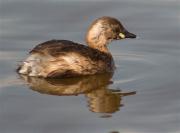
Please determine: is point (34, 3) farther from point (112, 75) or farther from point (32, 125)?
point (32, 125)

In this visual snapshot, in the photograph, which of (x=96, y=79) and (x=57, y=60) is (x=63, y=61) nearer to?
(x=57, y=60)

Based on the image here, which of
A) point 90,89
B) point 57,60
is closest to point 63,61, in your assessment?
point 57,60

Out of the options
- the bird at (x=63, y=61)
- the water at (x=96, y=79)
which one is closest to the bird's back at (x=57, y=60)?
the bird at (x=63, y=61)

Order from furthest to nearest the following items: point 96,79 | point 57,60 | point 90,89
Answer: point 96,79
point 57,60
point 90,89

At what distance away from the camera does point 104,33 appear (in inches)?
499

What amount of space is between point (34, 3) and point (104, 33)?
2634mm

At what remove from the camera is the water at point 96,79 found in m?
9.93

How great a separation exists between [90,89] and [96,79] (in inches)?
23.5

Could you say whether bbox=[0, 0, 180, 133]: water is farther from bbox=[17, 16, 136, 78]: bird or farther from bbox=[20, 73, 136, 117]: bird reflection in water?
bbox=[17, 16, 136, 78]: bird

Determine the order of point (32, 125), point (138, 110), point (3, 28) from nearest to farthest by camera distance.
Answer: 1. point (32, 125)
2. point (138, 110)
3. point (3, 28)

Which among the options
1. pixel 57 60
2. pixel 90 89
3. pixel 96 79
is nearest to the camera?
pixel 90 89

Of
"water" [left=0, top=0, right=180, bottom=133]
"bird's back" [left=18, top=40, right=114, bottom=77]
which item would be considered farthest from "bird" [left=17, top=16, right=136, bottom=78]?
"water" [left=0, top=0, right=180, bottom=133]

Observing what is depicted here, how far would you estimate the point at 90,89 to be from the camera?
37.4ft

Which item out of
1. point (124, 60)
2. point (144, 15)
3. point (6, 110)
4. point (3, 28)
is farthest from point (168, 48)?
point (6, 110)
